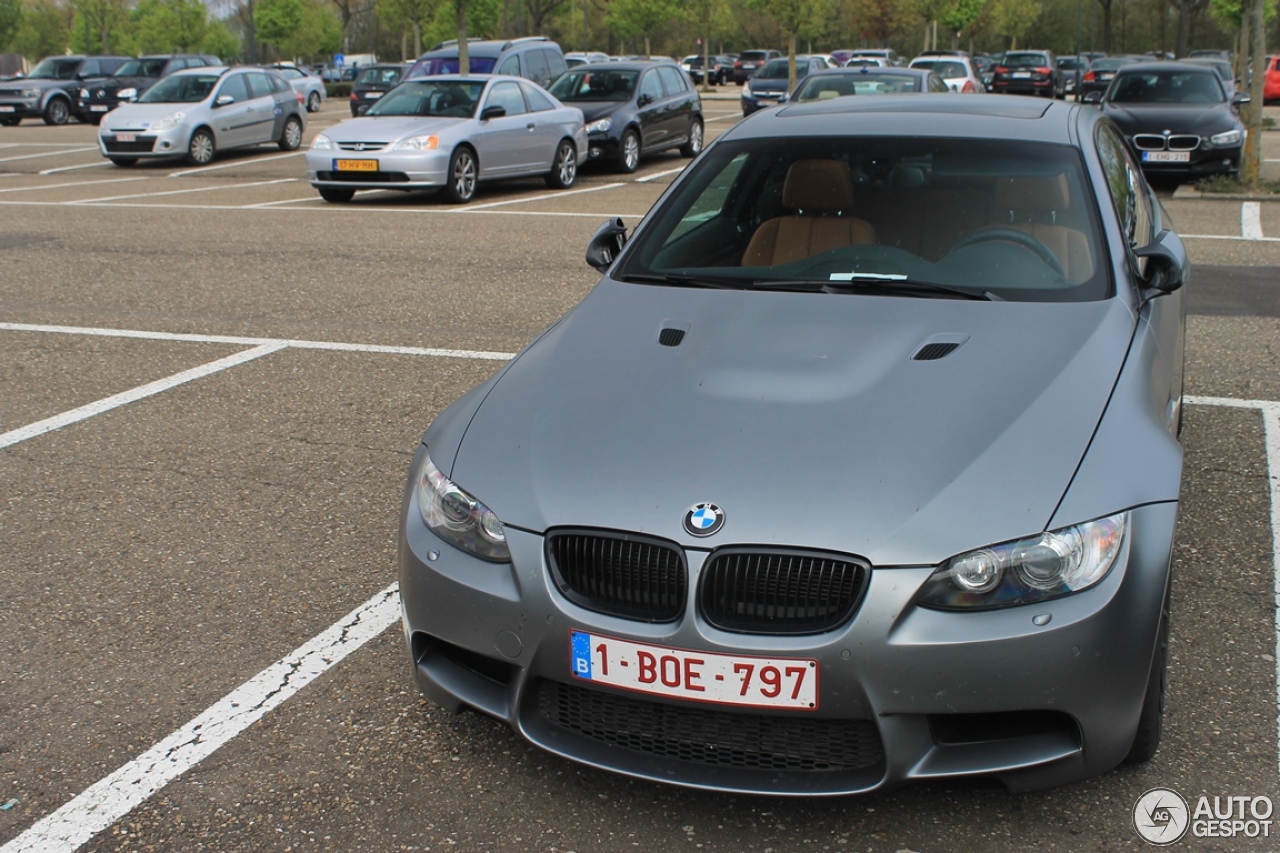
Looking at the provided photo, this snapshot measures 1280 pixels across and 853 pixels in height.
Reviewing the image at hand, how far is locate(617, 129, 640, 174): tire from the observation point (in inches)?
727

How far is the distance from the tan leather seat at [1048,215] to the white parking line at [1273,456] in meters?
1.21

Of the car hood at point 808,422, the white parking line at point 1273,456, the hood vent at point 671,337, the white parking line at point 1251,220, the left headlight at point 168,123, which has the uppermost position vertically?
the left headlight at point 168,123

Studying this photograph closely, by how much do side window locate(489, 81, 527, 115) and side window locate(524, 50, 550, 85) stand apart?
6459mm

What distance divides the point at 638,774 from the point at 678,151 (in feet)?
Result: 64.8

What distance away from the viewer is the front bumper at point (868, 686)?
8.77ft

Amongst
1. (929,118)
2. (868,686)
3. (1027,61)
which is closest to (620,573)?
(868,686)

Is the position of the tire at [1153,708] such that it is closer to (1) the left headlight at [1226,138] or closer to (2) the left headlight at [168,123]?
(1) the left headlight at [1226,138]

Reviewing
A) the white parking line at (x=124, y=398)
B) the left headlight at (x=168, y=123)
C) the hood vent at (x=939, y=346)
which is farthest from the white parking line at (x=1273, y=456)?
the left headlight at (x=168, y=123)

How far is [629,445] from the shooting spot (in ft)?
→ 10.2

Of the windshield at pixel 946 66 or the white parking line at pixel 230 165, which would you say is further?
the windshield at pixel 946 66

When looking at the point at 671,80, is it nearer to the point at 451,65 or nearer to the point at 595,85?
the point at 595,85

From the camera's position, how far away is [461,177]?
15.2 metres

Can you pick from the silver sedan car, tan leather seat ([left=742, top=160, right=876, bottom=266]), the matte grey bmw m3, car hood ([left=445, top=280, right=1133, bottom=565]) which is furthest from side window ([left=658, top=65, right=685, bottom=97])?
the matte grey bmw m3

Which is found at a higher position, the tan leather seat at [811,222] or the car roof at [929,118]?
the car roof at [929,118]
